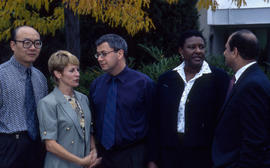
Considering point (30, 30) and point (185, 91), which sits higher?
point (30, 30)

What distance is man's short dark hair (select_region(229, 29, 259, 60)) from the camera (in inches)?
119

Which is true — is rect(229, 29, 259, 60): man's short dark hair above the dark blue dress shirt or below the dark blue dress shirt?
above

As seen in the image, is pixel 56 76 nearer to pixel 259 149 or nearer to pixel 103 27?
pixel 259 149

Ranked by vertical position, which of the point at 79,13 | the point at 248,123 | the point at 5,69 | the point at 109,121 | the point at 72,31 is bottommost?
the point at 109,121

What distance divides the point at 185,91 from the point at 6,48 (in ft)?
28.1

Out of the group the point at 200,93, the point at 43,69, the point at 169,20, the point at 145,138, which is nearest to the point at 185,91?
the point at 200,93

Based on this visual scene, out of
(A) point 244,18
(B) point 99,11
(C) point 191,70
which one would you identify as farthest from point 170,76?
(A) point 244,18

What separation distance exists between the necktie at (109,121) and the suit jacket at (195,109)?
47 centimetres

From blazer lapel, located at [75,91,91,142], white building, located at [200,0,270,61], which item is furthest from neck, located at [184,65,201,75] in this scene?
white building, located at [200,0,270,61]

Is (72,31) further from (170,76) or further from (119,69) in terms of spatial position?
(170,76)

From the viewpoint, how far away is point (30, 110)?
3.55 meters

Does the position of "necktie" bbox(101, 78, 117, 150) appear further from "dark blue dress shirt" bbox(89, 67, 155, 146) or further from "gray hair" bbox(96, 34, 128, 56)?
"gray hair" bbox(96, 34, 128, 56)

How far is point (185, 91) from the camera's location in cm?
363

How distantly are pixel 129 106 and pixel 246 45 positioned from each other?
126cm
